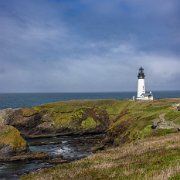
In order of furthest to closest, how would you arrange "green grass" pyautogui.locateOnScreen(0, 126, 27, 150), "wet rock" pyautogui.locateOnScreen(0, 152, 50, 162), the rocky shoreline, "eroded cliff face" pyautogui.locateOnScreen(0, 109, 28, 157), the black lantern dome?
the black lantern dome → the rocky shoreline → "green grass" pyautogui.locateOnScreen(0, 126, 27, 150) → "eroded cliff face" pyautogui.locateOnScreen(0, 109, 28, 157) → "wet rock" pyautogui.locateOnScreen(0, 152, 50, 162)

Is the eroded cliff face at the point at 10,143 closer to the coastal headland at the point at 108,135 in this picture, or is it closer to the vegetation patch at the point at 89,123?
the coastal headland at the point at 108,135

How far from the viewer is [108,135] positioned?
66.6m

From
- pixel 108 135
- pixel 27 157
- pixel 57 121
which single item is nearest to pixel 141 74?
pixel 57 121

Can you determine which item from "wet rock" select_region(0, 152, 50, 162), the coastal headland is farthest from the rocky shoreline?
"wet rock" select_region(0, 152, 50, 162)

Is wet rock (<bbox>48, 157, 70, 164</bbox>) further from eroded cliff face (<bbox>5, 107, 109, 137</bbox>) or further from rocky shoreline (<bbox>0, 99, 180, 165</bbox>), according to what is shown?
eroded cliff face (<bbox>5, 107, 109, 137</bbox>)

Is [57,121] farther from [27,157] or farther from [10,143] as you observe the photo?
[27,157]

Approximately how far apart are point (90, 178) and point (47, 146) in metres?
52.3

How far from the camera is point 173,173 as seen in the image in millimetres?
15023

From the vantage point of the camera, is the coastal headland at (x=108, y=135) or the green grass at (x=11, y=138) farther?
the green grass at (x=11, y=138)

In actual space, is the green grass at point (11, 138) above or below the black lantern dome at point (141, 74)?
below

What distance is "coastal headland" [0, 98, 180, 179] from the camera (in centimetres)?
1962

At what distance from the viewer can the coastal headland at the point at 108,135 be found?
1962 centimetres

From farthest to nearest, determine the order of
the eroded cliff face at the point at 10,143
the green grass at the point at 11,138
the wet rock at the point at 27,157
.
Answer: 1. the green grass at the point at 11,138
2. the eroded cliff face at the point at 10,143
3. the wet rock at the point at 27,157

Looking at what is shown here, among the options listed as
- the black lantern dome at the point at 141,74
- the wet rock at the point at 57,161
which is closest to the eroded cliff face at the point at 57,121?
the black lantern dome at the point at 141,74
